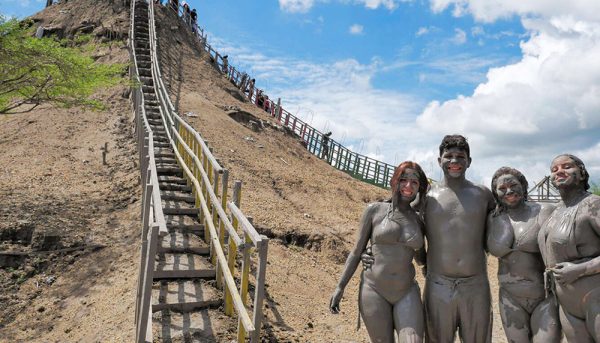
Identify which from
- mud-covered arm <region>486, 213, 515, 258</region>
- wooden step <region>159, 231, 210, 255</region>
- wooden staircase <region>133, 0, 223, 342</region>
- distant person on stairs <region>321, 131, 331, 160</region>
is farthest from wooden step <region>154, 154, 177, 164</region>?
distant person on stairs <region>321, 131, 331, 160</region>

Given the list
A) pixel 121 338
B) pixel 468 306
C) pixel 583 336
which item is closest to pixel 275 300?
pixel 121 338

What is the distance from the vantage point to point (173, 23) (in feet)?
91.5


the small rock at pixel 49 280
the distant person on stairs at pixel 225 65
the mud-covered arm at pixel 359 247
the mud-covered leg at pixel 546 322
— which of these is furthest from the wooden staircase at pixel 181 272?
the distant person on stairs at pixel 225 65

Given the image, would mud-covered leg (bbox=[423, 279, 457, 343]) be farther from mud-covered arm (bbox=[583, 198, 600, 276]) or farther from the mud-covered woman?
mud-covered arm (bbox=[583, 198, 600, 276])

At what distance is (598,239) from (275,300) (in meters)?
4.27

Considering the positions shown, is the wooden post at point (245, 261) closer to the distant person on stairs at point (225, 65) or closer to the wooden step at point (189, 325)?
the wooden step at point (189, 325)

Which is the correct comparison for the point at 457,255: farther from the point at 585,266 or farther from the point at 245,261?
the point at 245,261

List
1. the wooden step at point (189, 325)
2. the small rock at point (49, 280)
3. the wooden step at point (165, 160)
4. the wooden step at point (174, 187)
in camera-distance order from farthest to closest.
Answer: the wooden step at point (165, 160) < the wooden step at point (174, 187) < the small rock at point (49, 280) < the wooden step at point (189, 325)

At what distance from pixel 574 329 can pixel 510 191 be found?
85cm

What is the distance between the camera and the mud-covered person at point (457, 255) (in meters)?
3.15

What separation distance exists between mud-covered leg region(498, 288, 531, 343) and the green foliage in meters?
9.26

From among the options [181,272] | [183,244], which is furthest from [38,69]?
[181,272]

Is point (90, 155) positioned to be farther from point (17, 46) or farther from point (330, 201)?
point (330, 201)

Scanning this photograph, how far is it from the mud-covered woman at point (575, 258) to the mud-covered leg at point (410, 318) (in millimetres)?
826
